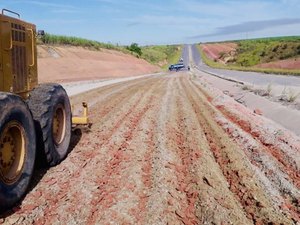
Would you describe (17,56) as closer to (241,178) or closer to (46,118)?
(46,118)

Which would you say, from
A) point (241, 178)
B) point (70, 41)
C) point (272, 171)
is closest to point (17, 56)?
point (241, 178)

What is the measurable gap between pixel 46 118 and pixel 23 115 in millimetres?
957

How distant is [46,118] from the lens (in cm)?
630

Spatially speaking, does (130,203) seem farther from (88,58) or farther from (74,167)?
(88,58)

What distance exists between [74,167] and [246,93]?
1699 cm

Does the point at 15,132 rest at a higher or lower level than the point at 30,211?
higher

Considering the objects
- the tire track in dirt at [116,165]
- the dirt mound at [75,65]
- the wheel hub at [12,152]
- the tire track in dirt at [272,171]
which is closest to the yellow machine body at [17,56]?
the wheel hub at [12,152]

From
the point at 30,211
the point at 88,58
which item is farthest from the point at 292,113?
the point at 88,58

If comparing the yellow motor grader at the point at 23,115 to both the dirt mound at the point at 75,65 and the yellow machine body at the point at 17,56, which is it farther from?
the dirt mound at the point at 75,65

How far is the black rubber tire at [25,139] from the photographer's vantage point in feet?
15.6

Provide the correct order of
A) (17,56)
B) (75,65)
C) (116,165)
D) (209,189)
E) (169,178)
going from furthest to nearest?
(75,65)
(116,165)
(169,178)
(17,56)
(209,189)

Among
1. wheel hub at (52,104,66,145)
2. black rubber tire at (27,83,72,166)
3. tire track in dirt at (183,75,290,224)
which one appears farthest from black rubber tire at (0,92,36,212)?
tire track in dirt at (183,75,290,224)

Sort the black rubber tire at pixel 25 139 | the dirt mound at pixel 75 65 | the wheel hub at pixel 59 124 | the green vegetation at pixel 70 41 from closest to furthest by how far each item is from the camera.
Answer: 1. the black rubber tire at pixel 25 139
2. the wheel hub at pixel 59 124
3. the dirt mound at pixel 75 65
4. the green vegetation at pixel 70 41

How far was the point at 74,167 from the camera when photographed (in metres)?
6.95
